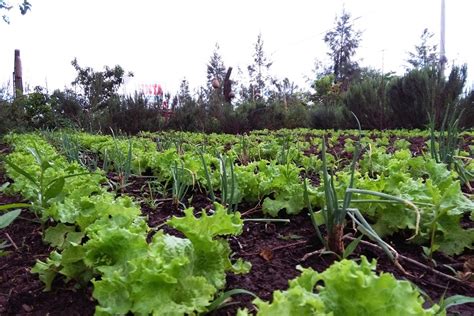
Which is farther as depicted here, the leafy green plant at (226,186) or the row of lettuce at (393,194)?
the leafy green plant at (226,186)

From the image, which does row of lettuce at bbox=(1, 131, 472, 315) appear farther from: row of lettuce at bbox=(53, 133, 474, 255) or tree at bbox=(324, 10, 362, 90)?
tree at bbox=(324, 10, 362, 90)

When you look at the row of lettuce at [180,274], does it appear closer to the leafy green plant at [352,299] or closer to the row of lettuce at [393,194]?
the leafy green plant at [352,299]

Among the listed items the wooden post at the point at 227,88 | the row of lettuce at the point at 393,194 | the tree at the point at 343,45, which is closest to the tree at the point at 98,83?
the wooden post at the point at 227,88

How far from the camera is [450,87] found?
999cm

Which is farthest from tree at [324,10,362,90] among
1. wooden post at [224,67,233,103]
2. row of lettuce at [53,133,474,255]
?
row of lettuce at [53,133,474,255]

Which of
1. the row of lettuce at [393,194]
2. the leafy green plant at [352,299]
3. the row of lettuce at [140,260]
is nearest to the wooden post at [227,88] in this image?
the row of lettuce at [393,194]

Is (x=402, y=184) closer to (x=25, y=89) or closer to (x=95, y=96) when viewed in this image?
(x=95, y=96)

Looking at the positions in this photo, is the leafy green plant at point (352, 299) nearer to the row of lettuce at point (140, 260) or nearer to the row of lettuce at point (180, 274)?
the row of lettuce at point (180, 274)

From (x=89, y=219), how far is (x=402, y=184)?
44.8 inches

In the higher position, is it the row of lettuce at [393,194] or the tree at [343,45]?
the tree at [343,45]

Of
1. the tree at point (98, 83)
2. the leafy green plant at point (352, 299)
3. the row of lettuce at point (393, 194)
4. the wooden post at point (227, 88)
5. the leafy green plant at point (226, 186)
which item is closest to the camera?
the leafy green plant at point (352, 299)

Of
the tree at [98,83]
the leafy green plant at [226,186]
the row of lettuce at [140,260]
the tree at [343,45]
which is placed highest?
the tree at [343,45]

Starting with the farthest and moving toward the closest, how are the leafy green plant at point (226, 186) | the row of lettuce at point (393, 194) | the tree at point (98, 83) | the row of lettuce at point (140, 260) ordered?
the tree at point (98, 83) < the leafy green plant at point (226, 186) < the row of lettuce at point (393, 194) < the row of lettuce at point (140, 260)

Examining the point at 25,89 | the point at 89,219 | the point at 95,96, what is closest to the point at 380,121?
the point at 95,96
